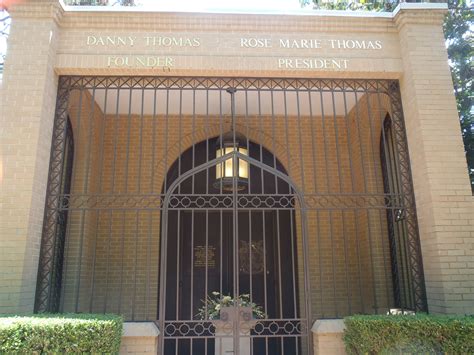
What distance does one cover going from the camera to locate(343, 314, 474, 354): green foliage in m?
4.38

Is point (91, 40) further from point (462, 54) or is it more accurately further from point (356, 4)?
point (462, 54)

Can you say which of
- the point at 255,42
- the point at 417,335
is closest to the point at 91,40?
the point at 255,42

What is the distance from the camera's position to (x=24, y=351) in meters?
4.07

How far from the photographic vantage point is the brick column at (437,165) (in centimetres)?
525

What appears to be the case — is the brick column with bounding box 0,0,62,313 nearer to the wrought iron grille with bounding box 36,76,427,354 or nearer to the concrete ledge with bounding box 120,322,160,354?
the wrought iron grille with bounding box 36,76,427,354

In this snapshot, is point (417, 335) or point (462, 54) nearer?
point (417, 335)

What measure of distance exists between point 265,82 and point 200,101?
213cm

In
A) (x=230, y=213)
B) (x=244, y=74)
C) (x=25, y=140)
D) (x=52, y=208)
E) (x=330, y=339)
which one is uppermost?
(x=244, y=74)

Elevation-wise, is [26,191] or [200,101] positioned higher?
[200,101]

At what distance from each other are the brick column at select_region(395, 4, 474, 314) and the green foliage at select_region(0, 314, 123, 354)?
12.9ft

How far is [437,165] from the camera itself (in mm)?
5562

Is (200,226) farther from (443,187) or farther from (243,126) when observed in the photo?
(443,187)

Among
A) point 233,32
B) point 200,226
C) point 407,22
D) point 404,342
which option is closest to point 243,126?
point 200,226

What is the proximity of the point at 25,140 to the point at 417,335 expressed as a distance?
5.12 meters
